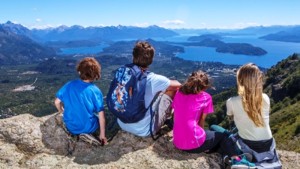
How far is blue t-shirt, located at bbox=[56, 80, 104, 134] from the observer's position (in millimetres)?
8977

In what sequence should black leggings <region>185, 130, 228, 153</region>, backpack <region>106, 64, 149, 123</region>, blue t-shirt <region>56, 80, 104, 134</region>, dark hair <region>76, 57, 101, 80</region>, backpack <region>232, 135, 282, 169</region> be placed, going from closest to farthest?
backpack <region>232, 135, 282, 169</region> < black leggings <region>185, 130, 228, 153</region> < backpack <region>106, 64, 149, 123</region> < dark hair <region>76, 57, 101, 80</region> < blue t-shirt <region>56, 80, 104, 134</region>

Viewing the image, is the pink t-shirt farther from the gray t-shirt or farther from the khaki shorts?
the gray t-shirt

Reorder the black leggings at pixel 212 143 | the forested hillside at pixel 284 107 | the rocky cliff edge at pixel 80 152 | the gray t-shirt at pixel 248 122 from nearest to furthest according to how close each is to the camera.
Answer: the gray t-shirt at pixel 248 122
the rocky cliff edge at pixel 80 152
the black leggings at pixel 212 143
the forested hillside at pixel 284 107

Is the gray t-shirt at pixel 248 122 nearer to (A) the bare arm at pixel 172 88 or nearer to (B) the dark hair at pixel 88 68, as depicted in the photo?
(A) the bare arm at pixel 172 88

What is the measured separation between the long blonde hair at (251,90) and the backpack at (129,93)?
233 cm

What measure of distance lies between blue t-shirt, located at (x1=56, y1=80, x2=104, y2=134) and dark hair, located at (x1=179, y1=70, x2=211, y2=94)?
2.37m

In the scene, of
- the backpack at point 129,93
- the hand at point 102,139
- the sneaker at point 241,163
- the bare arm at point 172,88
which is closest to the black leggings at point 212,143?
the sneaker at point 241,163

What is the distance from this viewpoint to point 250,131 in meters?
7.87

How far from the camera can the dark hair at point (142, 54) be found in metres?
8.11

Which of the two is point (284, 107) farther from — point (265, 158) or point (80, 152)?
point (80, 152)

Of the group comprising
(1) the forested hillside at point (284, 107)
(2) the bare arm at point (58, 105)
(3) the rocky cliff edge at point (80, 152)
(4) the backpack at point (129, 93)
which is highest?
(4) the backpack at point (129, 93)

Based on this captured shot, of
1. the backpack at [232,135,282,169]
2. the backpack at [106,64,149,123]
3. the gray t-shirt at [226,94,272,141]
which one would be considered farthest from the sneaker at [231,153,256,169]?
the backpack at [106,64,149,123]

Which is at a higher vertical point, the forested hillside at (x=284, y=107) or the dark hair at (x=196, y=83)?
the dark hair at (x=196, y=83)

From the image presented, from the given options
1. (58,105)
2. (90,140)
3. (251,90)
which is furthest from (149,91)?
(58,105)
